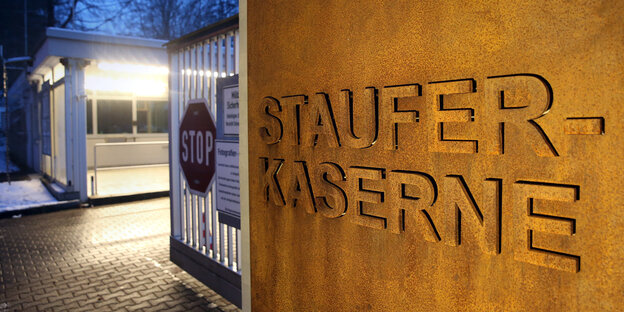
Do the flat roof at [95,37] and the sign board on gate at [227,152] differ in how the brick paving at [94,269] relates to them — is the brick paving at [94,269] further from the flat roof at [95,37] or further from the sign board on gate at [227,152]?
the flat roof at [95,37]

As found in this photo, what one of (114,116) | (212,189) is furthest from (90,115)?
(212,189)

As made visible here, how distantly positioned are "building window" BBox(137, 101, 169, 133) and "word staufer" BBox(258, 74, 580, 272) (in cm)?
1458

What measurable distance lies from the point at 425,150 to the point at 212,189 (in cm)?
309

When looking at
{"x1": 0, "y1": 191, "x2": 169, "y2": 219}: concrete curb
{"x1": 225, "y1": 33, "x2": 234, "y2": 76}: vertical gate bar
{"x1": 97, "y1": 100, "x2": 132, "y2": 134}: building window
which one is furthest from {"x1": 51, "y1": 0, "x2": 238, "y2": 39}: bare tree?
{"x1": 225, "y1": 33, "x2": 234, "y2": 76}: vertical gate bar

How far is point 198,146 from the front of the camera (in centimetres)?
479

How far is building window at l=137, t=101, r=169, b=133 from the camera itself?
16.2m

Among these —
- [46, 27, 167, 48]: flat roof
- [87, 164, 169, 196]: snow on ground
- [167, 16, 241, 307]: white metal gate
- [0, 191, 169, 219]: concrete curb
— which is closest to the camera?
[167, 16, 241, 307]: white metal gate

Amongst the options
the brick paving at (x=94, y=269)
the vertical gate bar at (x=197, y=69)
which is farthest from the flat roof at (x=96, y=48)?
the vertical gate bar at (x=197, y=69)

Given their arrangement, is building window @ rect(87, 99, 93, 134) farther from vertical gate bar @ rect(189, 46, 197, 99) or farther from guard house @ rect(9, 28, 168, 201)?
vertical gate bar @ rect(189, 46, 197, 99)

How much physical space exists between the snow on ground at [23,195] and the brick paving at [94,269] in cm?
83

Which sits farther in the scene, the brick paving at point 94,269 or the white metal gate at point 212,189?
the brick paving at point 94,269

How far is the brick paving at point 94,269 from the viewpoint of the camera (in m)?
4.39

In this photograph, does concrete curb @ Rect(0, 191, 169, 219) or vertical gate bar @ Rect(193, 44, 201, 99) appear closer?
vertical gate bar @ Rect(193, 44, 201, 99)

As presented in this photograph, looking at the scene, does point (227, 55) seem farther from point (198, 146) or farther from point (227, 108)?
point (198, 146)
